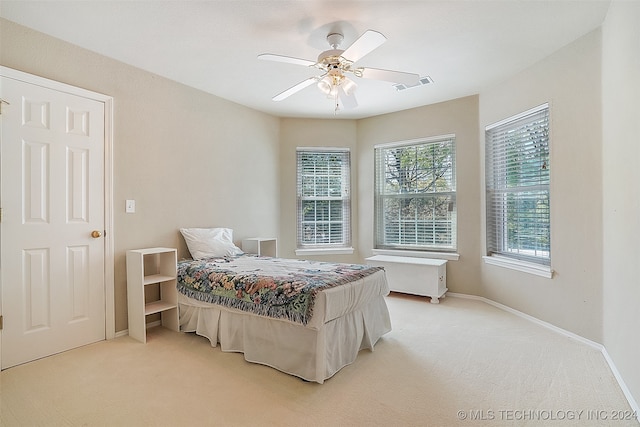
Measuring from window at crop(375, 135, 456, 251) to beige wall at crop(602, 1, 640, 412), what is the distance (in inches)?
73.9

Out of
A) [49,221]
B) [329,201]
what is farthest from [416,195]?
[49,221]

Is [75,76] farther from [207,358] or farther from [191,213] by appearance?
[207,358]

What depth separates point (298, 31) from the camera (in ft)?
8.14

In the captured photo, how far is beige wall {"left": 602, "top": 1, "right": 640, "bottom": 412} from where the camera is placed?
6.10ft

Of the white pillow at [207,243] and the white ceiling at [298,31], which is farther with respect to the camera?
the white pillow at [207,243]

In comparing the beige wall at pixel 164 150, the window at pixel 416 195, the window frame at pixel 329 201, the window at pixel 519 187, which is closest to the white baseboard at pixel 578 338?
the window at pixel 519 187

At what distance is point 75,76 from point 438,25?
3.01m

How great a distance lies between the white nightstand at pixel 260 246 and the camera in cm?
409

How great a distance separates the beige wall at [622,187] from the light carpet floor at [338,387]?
1.04 feet

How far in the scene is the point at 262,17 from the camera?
2.30 meters

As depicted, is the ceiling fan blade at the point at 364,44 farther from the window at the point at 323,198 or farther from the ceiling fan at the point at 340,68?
the window at the point at 323,198

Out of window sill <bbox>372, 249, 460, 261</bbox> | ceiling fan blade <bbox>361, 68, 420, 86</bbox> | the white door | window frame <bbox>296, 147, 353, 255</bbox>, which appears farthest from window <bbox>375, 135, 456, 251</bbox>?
the white door

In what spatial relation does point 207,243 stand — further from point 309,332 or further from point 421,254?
point 421,254

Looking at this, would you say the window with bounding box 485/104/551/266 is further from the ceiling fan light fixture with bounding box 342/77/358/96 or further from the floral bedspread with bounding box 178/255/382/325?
the ceiling fan light fixture with bounding box 342/77/358/96
